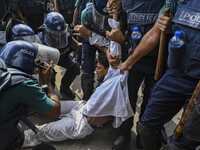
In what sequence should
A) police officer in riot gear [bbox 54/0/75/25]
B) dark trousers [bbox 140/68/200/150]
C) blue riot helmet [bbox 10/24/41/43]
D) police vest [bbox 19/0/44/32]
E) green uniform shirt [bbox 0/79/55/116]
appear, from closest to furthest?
dark trousers [bbox 140/68/200/150]
green uniform shirt [bbox 0/79/55/116]
blue riot helmet [bbox 10/24/41/43]
police vest [bbox 19/0/44/32]
police officer in riot gear [bbox 54/0/75/25]

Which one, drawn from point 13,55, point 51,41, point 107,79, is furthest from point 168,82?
point 51,41

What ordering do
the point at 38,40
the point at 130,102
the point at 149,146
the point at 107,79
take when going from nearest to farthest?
the point at 149,146 < the point at 130,102 < the point at 107,79 < the point at 38,40

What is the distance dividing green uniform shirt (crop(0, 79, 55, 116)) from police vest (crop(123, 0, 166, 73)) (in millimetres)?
1011

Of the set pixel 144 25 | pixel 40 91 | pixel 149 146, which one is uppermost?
pixel 144 25

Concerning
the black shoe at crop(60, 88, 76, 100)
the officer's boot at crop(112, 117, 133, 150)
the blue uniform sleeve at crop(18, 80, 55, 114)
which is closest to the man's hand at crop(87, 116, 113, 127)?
the officer's boot at crop(112, 117, 133, 150)

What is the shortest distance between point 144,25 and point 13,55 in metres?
1.23

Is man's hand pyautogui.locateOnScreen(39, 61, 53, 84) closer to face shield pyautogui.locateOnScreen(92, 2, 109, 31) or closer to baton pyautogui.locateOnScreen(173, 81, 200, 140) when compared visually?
face shield pyautogui.locateOnScreen(92, 2, 109, 31)

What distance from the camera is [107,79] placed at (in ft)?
7.68

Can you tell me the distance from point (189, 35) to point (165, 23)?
241 millimetres

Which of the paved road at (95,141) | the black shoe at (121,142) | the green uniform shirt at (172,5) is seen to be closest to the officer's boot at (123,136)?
the black shoe at (121,142)

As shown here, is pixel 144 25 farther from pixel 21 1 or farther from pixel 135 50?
pixel 21 1

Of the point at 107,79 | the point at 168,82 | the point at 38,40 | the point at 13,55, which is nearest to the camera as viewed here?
the point at 168,82

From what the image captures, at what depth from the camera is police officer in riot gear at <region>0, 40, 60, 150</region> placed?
1538mm

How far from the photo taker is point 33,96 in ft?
5.49
